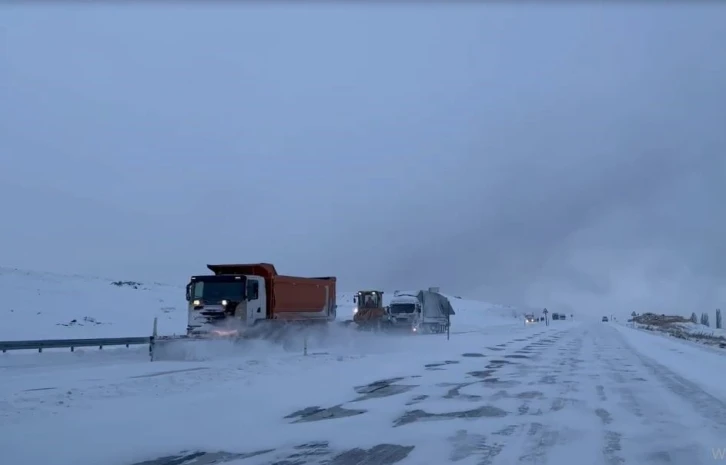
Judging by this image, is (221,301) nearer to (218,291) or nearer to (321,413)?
(218,291)

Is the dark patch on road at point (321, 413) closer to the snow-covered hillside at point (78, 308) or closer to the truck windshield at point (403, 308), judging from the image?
the snow-covered hillside at point (78, 308)

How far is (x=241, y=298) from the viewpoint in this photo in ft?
91.2

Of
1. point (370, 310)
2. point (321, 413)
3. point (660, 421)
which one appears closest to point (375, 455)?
point (321, 413)

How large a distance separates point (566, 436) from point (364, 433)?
3181 mm

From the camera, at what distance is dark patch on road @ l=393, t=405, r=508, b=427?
12.2m

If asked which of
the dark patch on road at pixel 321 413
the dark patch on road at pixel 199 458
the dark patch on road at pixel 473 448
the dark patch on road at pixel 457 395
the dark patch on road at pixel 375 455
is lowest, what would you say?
the dark patch on road at pixel 199 458

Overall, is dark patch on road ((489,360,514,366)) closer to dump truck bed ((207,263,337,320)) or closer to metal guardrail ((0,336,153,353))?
dump truck bed ((207,263,337,320))

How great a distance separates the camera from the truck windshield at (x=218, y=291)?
27.8 metres

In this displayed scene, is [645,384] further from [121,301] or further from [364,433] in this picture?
[121,301]

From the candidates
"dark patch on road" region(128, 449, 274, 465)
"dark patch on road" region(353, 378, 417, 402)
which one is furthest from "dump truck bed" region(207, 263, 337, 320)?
"dark patch on road" region(128, 449, 274, 465)

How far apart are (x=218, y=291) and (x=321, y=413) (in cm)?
1585

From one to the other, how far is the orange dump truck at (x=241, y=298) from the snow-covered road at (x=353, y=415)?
17.6 ft

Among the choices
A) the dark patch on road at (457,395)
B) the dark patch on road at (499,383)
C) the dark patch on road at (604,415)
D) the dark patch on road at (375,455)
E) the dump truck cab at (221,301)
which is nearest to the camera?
the dark patch on road at (375,455)

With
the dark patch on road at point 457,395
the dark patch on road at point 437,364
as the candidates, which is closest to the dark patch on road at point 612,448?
the dark patch on road at point 457,395
